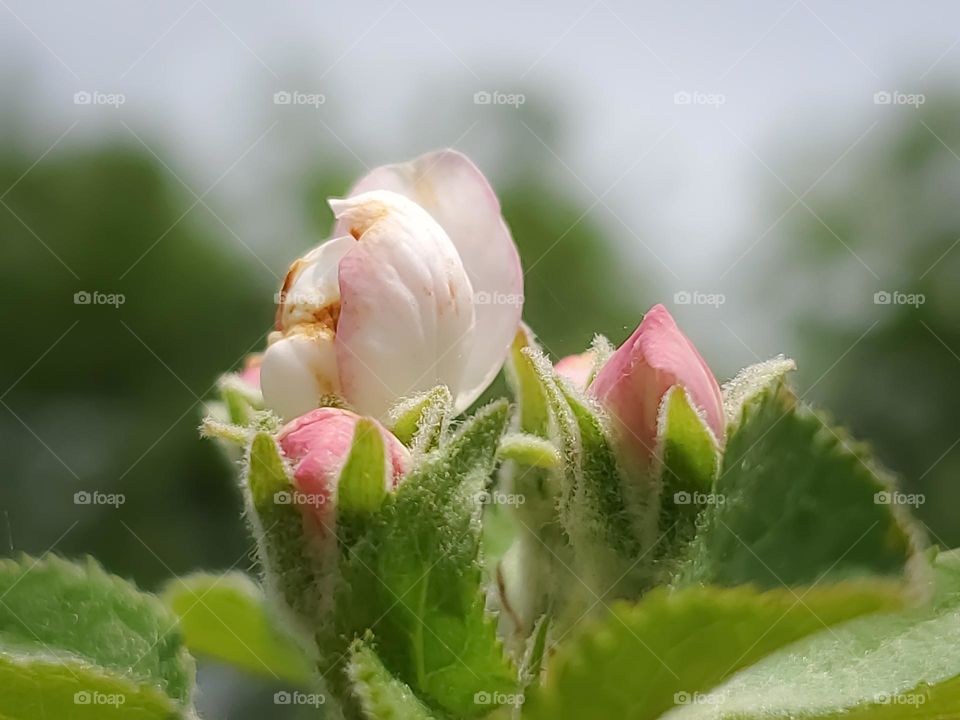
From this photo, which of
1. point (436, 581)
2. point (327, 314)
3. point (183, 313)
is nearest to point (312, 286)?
point (327, 314)

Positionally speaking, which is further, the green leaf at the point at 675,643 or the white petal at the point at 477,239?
the white petal at the point at 477,239

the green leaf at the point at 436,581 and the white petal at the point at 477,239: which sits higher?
the white petal at the point at 477,239

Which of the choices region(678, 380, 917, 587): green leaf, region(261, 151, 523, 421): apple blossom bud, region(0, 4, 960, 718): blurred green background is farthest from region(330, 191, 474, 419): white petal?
region(0, 4, 960, 718): blurred green background

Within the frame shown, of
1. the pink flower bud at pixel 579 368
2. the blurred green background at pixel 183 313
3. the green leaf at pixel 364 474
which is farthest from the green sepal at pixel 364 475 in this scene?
the blurred green background at pixel 183 313

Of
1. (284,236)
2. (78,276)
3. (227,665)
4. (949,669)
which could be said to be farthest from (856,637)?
(78,276)

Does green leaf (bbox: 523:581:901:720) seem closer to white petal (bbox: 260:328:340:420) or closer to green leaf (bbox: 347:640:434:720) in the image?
green leaf (bbox: 347:640:434:720)

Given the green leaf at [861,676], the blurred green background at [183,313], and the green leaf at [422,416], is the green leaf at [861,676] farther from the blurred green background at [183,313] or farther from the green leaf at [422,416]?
the blurred green background at [183,313]
